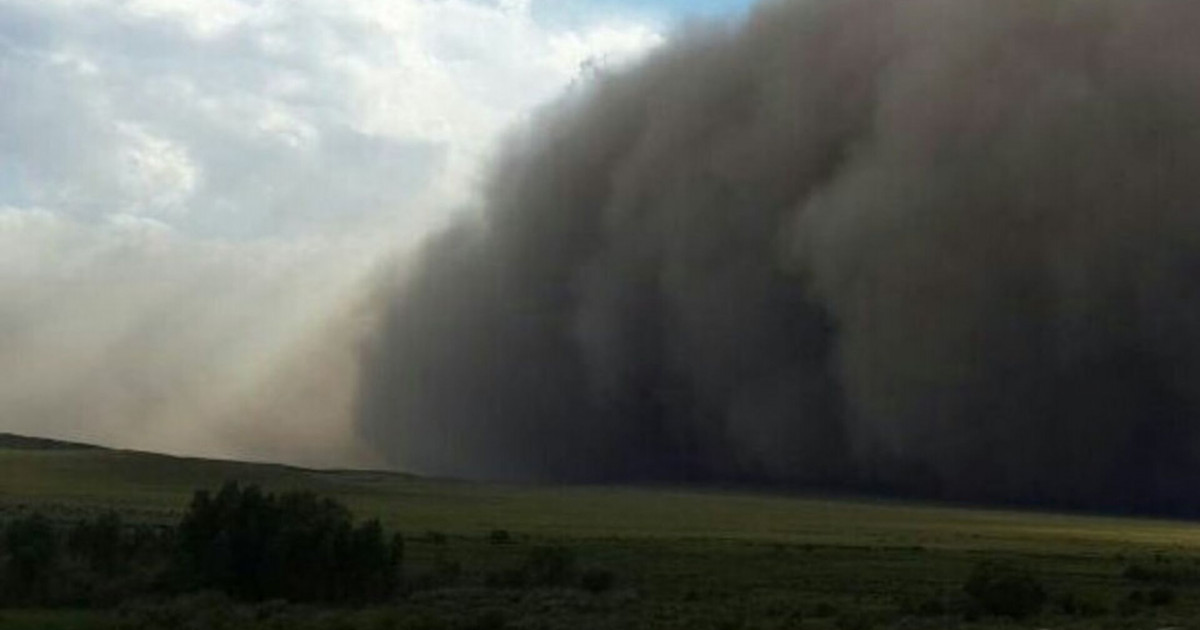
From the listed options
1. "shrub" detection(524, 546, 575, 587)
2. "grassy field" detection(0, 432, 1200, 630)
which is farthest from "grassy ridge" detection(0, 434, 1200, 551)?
"shrub" detection(524, 546, 575, 587)

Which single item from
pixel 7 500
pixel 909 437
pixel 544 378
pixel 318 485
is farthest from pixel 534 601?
pixel 544 378

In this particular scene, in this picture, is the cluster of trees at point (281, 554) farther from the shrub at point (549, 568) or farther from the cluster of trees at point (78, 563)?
the shrub at point (549, 568)

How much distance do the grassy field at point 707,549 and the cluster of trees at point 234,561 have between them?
102 cm

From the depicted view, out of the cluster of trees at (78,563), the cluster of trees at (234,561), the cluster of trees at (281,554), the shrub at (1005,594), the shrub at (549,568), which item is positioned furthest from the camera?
the shrub at (549,568)

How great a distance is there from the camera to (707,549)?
89.9 feet

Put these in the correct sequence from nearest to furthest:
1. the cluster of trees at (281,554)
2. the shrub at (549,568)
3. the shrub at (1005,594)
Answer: the shrub at (1005,594), the cluster of trees at (281,554), the shrub at (549,568)

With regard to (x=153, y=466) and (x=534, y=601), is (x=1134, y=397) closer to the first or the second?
(x=153, y=466)

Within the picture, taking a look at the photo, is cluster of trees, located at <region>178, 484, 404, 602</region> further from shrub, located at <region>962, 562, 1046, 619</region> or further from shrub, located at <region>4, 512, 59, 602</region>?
shrub, located at <region>962, 562, 1046, 619</region>

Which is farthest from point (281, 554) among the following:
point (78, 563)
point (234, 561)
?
point (78, 563)

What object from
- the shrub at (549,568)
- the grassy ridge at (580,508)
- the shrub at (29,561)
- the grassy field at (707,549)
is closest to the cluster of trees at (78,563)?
the shrub at (29,561)

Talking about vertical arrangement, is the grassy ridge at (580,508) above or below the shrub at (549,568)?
above

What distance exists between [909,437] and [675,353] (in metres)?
12.5

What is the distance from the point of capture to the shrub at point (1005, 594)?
19359 mm

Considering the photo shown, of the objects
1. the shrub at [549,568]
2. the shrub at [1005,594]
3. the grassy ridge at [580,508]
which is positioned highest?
the grassy ridge at [580,508]
